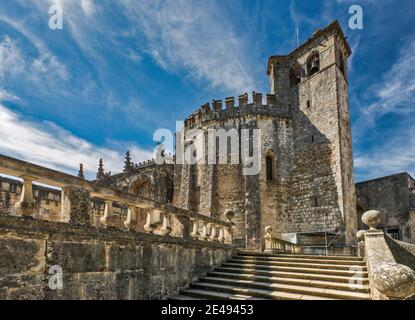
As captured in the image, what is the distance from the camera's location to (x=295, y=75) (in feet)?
71.5

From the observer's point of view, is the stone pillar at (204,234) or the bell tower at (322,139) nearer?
the stone pillar at (204,234)

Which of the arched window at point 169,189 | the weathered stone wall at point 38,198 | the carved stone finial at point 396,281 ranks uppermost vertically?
the arched window at point 169,189

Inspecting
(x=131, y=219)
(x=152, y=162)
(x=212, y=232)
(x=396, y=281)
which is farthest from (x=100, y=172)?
(x=396, y=281)

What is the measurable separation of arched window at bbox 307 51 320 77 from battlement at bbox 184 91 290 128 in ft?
9.78

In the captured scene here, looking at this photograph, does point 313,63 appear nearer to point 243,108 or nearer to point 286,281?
point 243,108

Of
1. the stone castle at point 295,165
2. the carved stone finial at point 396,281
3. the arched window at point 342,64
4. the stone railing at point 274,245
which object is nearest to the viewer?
the carved stone finial at point 396,281

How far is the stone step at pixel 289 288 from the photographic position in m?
5.01

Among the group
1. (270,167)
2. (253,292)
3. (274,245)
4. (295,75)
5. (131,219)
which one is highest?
(295,75)

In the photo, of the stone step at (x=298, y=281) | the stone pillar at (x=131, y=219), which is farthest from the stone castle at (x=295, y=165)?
the stone pillar at (x=131, y=219)

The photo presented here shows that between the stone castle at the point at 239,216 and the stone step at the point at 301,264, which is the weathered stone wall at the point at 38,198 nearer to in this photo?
the stone castle at the point at 239,216

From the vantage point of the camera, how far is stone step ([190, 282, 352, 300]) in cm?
536

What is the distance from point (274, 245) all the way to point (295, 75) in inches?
586

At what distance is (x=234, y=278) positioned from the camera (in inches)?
283

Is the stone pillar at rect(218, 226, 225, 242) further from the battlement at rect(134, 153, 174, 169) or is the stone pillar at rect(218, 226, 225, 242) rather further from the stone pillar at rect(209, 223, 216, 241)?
the battlement at rect(134, 153, 174, 169)
